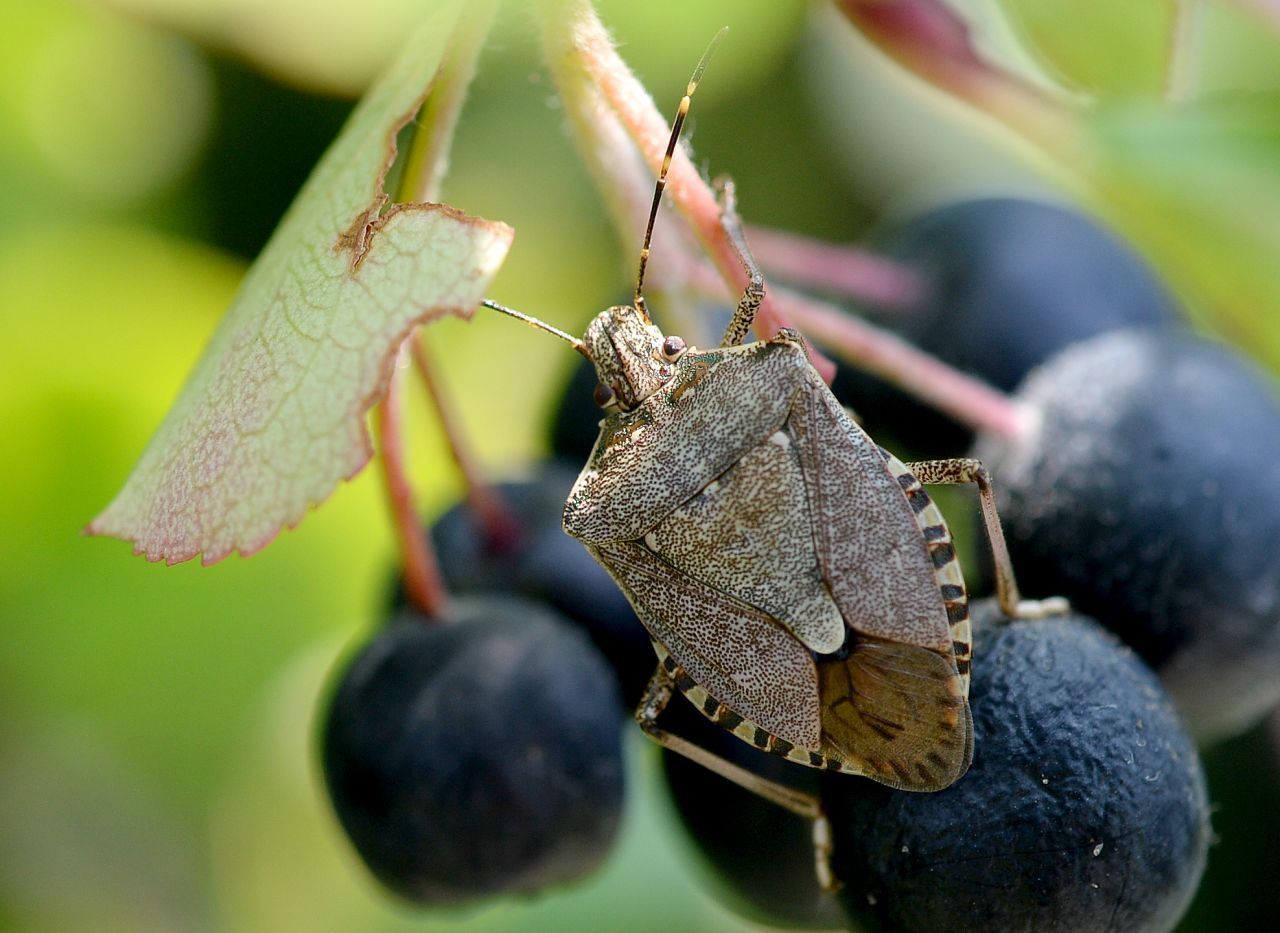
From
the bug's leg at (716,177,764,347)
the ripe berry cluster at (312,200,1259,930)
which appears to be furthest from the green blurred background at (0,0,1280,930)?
the bug's leg at (716,177,764,347)

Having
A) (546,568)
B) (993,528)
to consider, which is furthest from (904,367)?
(546,568)

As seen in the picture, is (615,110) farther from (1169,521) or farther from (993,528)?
(1169,521)

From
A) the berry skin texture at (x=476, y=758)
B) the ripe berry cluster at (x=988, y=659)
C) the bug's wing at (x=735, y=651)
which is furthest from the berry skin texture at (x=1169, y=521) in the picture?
the berry skin texture at (x=476, y=758)

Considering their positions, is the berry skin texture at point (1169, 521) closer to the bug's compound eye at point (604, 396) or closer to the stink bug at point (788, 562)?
the stink bug at point (788, 562)

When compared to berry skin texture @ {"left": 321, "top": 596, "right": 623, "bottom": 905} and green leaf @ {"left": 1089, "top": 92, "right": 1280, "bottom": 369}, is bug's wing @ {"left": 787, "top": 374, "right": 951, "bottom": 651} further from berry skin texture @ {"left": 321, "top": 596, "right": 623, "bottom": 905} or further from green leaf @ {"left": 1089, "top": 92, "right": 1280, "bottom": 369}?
green leaf @ {"left": 1089, "top": 92, "right": 1280, "bottom": 369}

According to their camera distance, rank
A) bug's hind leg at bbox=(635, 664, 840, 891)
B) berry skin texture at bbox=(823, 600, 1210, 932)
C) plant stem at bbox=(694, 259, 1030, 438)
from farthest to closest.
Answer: plant stem at bbox=(694, 259, 1030, 438) < bug's hind leg at bbox=(635, 664, 840, 891) < berry skin texture at bbox=(823, 600, 1210, 932)
